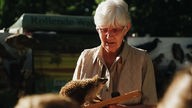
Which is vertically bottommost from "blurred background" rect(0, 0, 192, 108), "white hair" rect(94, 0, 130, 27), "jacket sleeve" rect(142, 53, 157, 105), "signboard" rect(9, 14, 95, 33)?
"blurred background" rect(0, 0, 192, 108)

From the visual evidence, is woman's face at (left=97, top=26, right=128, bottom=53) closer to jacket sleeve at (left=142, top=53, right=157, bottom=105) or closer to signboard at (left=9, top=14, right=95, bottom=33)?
jacket sleeve at (left=142, top=53, right=157, bottom=105)

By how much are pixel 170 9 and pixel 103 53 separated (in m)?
8.38

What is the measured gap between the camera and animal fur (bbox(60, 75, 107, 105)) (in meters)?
2.45

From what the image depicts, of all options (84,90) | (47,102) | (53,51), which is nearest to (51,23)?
(53,51)

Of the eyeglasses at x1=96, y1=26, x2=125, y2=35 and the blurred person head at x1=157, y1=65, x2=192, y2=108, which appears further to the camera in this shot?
the eyeglasses at x1=96, y1=26, x2=125, y2=35

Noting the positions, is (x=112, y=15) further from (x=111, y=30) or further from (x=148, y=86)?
(x=148, y=86)

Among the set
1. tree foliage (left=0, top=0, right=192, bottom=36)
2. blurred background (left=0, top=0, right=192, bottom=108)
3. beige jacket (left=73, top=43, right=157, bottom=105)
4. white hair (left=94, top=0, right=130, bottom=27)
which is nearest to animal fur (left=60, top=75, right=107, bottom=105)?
beige jacket (left=73, top=43, right=157, bottom=105)

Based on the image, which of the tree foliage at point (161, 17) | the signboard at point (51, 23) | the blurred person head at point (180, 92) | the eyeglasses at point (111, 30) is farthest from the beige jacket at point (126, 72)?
the tree foliage at point (161, 17)

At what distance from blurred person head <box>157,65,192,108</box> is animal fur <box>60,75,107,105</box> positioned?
1264 millimetres

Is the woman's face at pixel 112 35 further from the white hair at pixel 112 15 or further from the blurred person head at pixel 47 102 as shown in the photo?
the blurred person head at pixel 47 102

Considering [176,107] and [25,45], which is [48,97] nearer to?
[176,107]

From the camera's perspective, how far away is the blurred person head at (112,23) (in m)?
2.75

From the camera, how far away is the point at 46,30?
345 inches

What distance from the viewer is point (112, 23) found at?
2.74m
